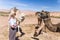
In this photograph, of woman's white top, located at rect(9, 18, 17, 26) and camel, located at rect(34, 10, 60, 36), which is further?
camel, located at rect(34, 10, 60, 36)

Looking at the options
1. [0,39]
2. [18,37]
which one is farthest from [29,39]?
[0,39]

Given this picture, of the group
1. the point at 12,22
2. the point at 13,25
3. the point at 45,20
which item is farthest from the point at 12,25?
the point at 45,20

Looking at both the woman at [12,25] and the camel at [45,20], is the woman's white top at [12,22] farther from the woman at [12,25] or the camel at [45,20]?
the camel at [45,20]

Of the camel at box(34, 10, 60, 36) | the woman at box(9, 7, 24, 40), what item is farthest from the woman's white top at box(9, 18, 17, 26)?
the camel at box(34, 10, 60, 36)

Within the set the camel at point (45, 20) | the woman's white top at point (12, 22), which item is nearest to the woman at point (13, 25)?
the woman's white top at point (12, 22)

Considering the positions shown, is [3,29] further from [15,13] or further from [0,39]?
[15,13]

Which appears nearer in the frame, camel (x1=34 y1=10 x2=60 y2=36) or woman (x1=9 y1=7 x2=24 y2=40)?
woman (x1=9 y1=7 x2=24 y2=40)

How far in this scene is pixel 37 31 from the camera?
11.8 meters

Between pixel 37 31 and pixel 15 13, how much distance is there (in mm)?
2249

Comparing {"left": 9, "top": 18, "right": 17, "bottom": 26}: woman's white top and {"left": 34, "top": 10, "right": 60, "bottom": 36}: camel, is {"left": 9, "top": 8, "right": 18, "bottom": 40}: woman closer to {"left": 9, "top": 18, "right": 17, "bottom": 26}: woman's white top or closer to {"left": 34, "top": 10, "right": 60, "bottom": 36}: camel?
{"left": 9, "top": 18, "right": 17, "bottom": 26}: woman's white top

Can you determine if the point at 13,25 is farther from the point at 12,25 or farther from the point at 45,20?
the point at 45,20

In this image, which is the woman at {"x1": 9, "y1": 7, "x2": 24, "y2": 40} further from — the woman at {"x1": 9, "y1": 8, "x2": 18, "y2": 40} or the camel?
the camel

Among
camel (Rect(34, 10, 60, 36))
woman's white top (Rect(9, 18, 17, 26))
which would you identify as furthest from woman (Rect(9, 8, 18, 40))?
camel (Rect(34, 10, 60, 36))

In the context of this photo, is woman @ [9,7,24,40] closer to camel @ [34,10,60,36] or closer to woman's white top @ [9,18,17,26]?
woman's white top @ [9,18,17,26]
